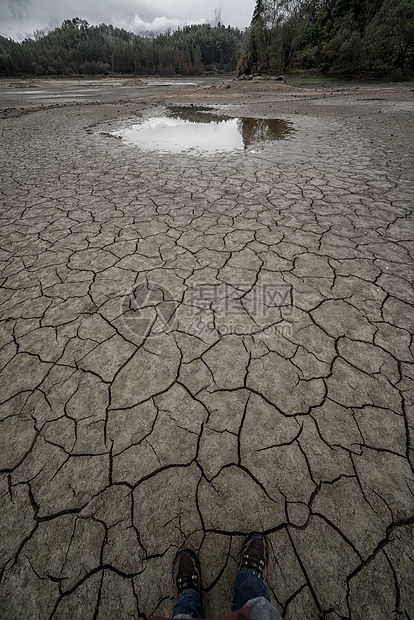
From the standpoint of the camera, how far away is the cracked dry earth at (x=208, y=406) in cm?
94

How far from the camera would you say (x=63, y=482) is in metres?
1.14

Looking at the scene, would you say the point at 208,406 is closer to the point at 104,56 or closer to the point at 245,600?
the point at 245,600

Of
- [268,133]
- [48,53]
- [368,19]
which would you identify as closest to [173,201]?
[268,133]

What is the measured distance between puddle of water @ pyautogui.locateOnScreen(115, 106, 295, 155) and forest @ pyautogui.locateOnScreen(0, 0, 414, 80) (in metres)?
19.4

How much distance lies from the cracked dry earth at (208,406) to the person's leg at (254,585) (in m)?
0.05

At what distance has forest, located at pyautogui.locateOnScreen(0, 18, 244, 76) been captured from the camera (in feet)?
151

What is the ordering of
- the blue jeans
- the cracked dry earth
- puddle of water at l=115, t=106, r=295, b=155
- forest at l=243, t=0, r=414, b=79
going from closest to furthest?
1. the blue jeans
2. the cracked dry earth
3. puddle of water at l=115, t=106, r=295, b=155
4. forest at l=243, t=0, r=414, b=79

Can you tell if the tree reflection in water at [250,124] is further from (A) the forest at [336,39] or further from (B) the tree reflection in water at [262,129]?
(A) the forest at [336,39]

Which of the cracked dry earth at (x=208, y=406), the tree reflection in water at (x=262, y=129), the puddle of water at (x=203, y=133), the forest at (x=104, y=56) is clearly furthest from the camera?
the forest at (x=104, y=56)

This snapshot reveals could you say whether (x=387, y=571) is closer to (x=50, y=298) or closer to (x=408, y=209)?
(x=50, y=298)

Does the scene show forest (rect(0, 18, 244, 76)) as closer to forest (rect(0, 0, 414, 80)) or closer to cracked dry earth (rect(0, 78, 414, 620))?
forest (rect(0, 0, 414, 80))

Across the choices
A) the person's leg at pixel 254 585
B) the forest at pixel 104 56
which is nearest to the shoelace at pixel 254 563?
the person's leg at pixel 254 585

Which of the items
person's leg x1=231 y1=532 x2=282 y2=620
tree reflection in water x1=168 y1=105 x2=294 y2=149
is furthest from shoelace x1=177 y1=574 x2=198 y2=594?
tree reflection in water x1=168 y1=105 x2=294 y2=149

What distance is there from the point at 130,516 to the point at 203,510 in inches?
11.5
